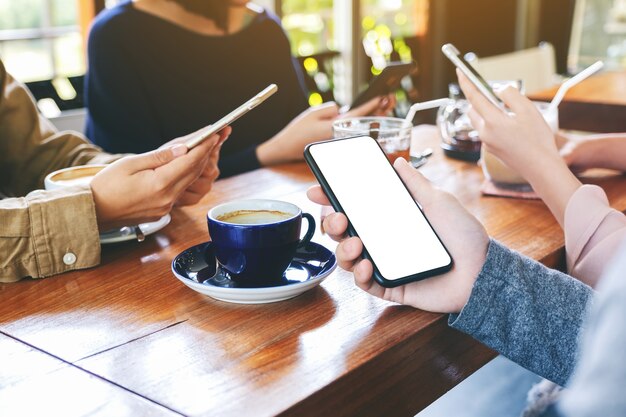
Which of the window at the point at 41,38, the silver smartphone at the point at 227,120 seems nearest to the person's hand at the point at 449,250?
the silver smartphone at the point at 227,120

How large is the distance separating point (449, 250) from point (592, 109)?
1.91 m

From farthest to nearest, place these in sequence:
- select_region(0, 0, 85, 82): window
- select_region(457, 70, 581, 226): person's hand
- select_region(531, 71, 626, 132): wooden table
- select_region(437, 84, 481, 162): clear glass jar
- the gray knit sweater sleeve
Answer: select_region(0, 0, 85, 82): window → select_region(531, 71, 626, 132): wooden table → select_region(437, 84, 481, 162): clear glass jar → select_region(457, 70, 581, 226): person's hand → the gray knit sweater sleeve

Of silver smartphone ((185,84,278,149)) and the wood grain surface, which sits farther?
silver smartphone ((185,84,278,149))

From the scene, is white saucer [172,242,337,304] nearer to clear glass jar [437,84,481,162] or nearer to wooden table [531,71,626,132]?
clear glass jar [437,84,481,162]

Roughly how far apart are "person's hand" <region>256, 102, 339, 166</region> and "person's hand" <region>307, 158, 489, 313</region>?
70cm

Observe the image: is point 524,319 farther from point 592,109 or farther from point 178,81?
point 592,109

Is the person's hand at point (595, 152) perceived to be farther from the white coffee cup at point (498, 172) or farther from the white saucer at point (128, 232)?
the white saucer at point (128, 232)

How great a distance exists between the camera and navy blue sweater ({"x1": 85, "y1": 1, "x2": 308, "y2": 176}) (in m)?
1.83

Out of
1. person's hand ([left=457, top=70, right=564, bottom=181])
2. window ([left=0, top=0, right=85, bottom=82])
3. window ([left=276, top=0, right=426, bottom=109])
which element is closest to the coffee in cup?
person's hand ([left=457, top=70, right=564, bottom=181])

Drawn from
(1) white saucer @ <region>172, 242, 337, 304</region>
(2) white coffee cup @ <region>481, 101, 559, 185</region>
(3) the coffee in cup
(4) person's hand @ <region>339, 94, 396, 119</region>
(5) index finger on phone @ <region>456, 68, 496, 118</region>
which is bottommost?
(2) white coffee cup @ <region>481, 101, 559, 185</region>

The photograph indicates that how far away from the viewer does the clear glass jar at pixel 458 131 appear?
1521mm

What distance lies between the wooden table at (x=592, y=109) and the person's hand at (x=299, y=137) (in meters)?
1.26

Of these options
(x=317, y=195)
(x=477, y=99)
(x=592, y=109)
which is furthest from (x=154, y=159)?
(x=592, y=109)

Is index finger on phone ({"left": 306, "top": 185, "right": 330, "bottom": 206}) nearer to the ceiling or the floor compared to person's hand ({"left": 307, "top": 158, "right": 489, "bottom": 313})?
nearer to the ceiling
